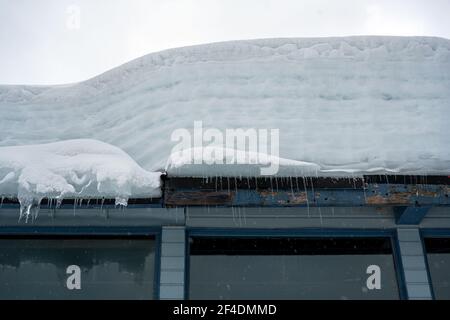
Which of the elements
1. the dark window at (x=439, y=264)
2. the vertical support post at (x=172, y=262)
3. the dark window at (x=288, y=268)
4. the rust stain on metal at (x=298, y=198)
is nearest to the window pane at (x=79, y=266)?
the vertical support post at (x=172, y=262)

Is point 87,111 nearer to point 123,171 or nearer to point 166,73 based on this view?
point 166,73

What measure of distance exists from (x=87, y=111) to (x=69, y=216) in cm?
126

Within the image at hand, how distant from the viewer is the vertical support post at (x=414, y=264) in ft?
17.5

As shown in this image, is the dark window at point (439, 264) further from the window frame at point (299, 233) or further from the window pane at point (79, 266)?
the window pane at point (79, 266)

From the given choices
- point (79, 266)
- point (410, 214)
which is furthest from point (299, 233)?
point (79, 266)

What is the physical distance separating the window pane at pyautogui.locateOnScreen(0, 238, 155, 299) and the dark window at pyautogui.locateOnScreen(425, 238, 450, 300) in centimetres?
325

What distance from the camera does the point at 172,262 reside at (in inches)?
212

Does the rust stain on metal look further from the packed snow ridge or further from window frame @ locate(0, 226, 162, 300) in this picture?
window frame @ locate(0, 226, 162, 300)

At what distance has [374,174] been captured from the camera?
176 inches

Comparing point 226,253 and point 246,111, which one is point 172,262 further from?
point 246,111

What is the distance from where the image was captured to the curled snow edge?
4332 mm

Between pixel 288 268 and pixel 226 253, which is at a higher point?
pixel 226 253

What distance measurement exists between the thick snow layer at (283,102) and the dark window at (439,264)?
1.46 metres

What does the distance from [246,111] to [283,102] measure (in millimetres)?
422
